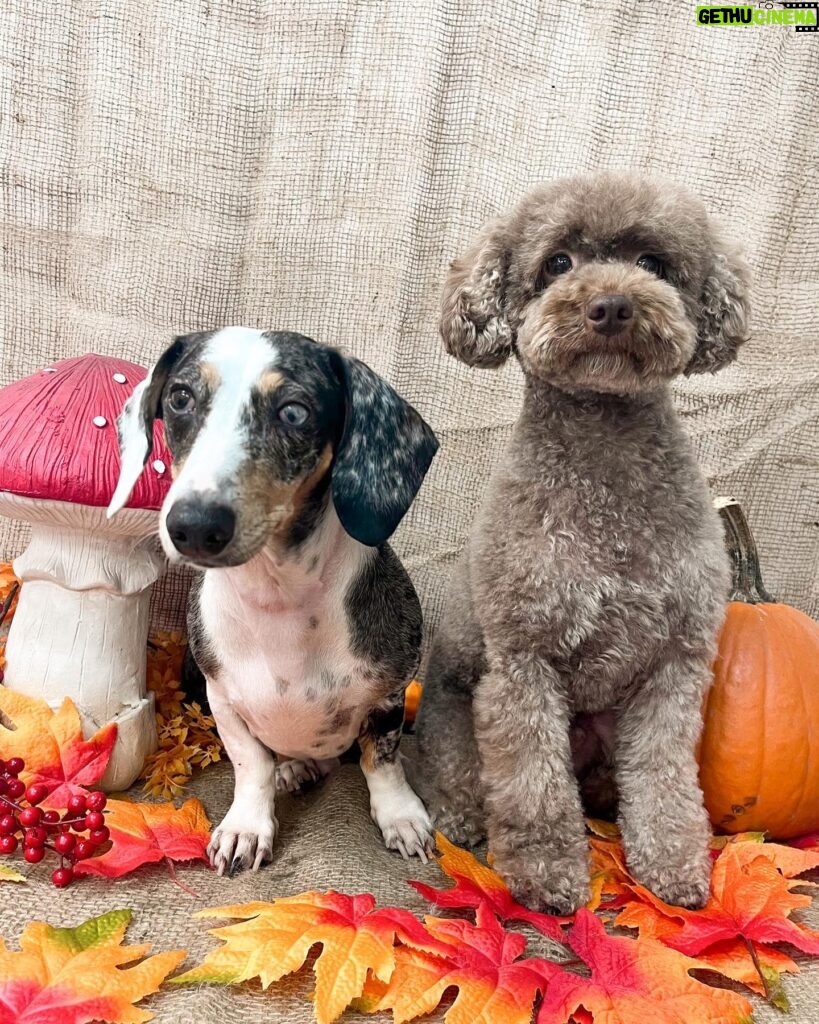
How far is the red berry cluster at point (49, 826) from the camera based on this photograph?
1641 millimetres

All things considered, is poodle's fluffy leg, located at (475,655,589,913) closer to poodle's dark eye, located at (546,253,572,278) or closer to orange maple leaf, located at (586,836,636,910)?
orange maple leaf, located at (586,836,636,910)

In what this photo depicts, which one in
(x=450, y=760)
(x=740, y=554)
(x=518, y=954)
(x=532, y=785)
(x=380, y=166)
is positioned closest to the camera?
(x=518, y=954)

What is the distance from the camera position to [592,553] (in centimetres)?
167

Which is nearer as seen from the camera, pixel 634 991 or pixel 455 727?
pixel 634 991

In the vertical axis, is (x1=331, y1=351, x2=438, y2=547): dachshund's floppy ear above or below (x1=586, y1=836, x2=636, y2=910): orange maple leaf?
above

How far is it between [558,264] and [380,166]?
3.42ft

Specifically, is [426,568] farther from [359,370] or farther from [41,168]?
[41,168]

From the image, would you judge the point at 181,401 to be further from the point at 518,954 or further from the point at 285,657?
the point at 518,954

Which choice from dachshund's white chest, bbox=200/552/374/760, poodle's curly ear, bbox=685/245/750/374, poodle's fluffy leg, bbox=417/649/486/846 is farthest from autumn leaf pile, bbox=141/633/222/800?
poodle's curly ear, bbox=685/245/750/374

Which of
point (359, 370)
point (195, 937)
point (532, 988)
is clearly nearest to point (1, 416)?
point (359, 370)

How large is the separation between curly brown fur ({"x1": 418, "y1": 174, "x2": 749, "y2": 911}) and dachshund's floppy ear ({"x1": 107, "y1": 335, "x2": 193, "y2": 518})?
566mm

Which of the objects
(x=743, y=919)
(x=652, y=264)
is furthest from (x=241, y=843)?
(x=652, y=264)

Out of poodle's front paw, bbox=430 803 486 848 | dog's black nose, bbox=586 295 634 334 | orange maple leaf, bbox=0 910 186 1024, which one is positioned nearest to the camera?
orange maple leaf, bbox=0 910 186 1024

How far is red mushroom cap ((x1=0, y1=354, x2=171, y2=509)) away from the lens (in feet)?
5.95
